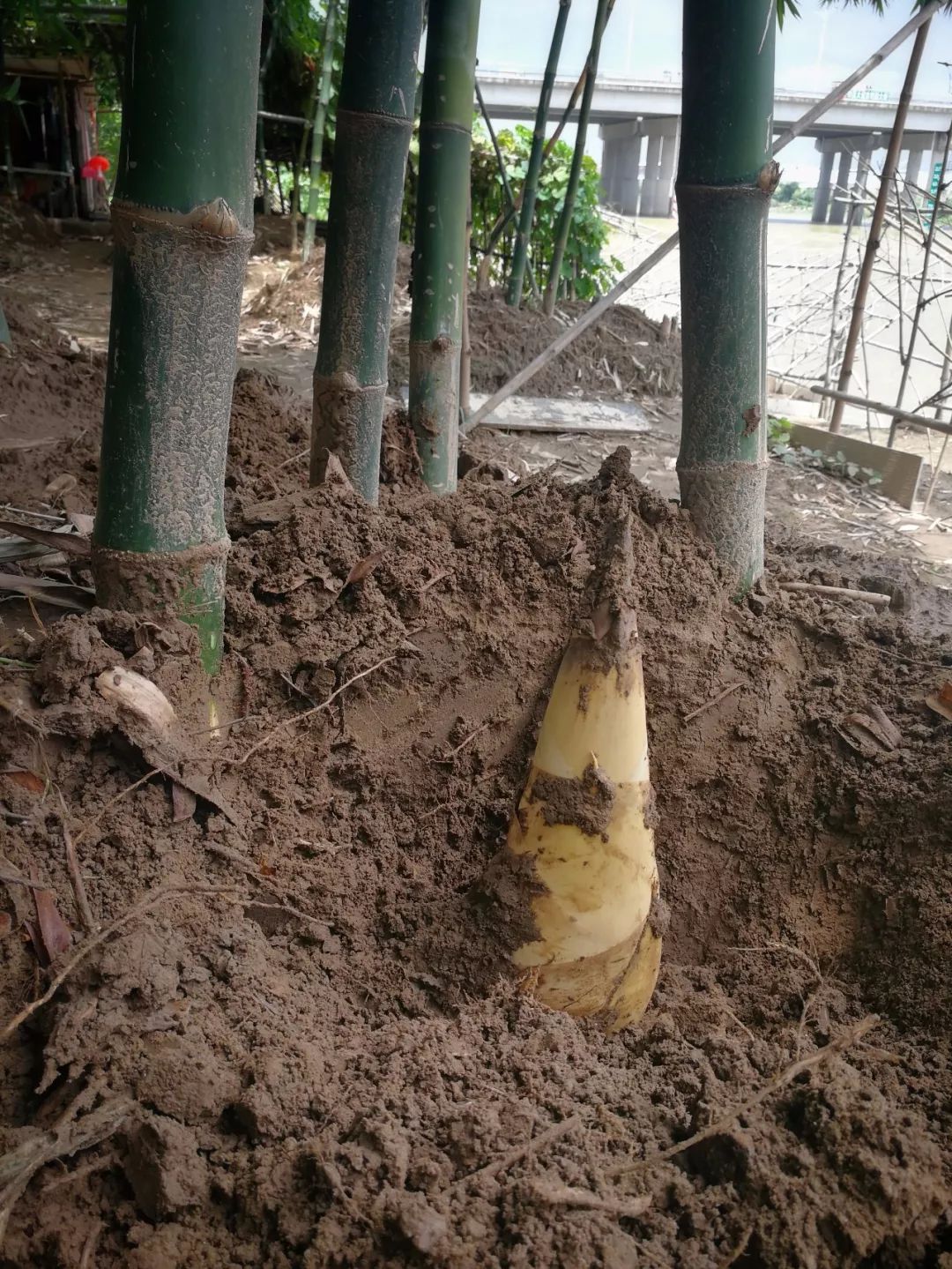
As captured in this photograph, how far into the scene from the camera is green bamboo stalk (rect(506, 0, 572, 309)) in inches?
275

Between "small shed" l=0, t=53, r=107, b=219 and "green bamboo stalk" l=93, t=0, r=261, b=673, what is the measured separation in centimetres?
1336

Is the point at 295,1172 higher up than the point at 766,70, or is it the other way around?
the point at 766,70

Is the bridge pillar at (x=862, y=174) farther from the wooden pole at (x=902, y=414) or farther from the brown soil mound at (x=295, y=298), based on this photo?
the brown soil mound at (x=295, y=298)

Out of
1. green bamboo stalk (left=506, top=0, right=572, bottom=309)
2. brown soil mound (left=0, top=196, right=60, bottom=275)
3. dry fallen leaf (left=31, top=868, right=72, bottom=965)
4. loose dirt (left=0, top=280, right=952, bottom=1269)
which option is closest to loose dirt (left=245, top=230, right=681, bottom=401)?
green bamboo stalk (left=506, top=0, right=572, bottom=309)

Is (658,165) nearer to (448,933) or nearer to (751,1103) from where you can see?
(448,933)

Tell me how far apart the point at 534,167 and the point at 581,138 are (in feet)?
1.40

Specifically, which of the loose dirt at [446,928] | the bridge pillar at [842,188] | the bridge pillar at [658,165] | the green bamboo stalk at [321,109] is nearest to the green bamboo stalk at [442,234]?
the loose dirt at [446,928]

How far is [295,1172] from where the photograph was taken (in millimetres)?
1328

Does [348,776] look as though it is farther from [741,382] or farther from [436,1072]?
[741,382]

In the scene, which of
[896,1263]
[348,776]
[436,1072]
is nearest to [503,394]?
[348,776]

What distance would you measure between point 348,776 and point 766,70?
6.29 ft

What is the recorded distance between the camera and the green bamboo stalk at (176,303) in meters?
Result: 1.76

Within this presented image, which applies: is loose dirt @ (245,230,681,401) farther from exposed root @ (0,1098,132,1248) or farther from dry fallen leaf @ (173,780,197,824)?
exposed root @ (0,1098,132,1248)

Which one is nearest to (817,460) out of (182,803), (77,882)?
(182,803)
